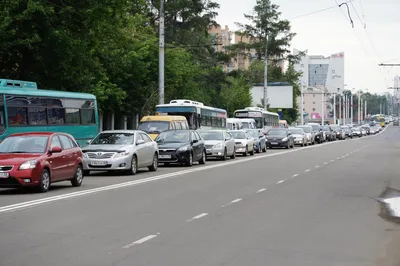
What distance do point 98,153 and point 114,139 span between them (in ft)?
4.51

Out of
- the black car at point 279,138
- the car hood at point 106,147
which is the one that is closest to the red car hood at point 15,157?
the car hood at point 106,147

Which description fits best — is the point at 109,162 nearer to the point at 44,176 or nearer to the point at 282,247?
the point at 44,176

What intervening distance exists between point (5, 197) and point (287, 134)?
38.5 m

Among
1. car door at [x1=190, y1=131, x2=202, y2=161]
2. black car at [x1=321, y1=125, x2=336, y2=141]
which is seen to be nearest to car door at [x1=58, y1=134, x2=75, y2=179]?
car door at [x1=190, y1=131, x2=202, y2=161]

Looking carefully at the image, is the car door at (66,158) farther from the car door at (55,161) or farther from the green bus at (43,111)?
the green bus at (43,111)

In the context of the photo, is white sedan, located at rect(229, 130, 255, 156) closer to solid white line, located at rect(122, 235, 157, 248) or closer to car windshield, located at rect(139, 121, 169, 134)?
car windshield, located at rect(139, 121, 169, 134)

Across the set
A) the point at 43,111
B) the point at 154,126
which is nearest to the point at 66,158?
the point at 43,111

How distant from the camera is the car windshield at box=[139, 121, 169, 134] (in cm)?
3272

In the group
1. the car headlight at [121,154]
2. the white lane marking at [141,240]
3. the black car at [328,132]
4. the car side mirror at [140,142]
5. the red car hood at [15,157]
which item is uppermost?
the red car hood at [15,157]

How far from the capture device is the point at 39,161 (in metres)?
16.2

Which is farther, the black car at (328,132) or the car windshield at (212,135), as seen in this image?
the black car at (328,132)

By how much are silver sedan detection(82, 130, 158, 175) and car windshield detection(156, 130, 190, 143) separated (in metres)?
3.92

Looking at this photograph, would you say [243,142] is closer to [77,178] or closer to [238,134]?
[238,134]

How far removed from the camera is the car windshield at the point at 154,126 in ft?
107
